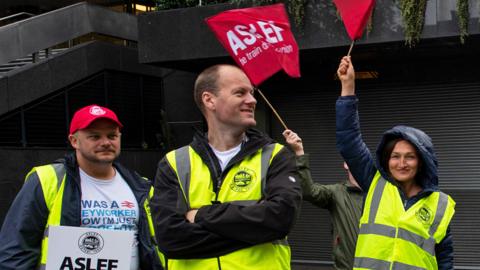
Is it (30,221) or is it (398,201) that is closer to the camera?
(30,221)

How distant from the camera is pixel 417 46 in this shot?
9.13 m

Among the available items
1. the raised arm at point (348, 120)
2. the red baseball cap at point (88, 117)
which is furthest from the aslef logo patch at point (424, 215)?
the red baseball cap at point (88, 117)

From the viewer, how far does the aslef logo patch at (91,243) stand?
3.38m

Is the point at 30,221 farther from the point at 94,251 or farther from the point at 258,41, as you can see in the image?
the point at 258,41

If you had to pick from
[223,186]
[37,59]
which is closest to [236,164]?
[223,186]

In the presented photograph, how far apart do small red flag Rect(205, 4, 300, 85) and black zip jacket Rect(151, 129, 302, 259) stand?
2092 mm

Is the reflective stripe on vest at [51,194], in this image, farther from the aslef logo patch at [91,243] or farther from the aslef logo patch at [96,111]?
the aslef logo patch at [96,111]

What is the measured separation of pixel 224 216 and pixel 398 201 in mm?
1243

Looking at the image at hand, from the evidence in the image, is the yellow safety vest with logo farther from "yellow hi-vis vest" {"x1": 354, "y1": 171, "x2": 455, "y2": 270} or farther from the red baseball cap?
"yellow hi-vis vest" {"x1": 354, "y1": 171, "x2": 455, "y2": 270}

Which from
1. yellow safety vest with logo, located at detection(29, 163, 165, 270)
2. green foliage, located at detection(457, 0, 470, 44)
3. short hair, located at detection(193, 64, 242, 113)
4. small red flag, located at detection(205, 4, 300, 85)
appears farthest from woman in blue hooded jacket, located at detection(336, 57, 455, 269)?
green foliage, located at detection(457, 0, 470, 44)

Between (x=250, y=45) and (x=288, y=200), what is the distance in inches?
96.7

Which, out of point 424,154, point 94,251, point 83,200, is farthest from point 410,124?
point 94,251

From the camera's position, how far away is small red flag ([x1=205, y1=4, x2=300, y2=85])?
5.01 m

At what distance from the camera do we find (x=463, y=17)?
8.21 meters
